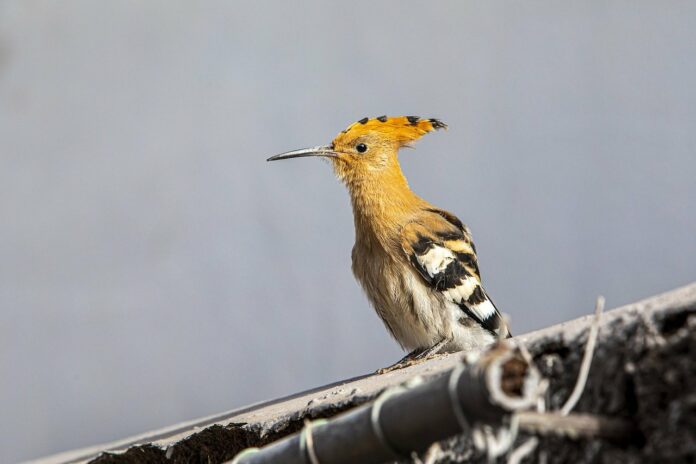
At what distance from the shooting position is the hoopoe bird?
2.12 m

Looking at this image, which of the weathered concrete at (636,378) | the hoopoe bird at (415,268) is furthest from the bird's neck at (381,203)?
the weathered concrete at (636,378)

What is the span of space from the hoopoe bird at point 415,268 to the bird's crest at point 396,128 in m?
0.08

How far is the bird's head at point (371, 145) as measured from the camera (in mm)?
2406

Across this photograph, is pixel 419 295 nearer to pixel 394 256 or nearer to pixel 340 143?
pixel 394 256

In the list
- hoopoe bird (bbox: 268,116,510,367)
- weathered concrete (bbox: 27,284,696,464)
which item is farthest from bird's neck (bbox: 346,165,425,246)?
weathered concrete (bbox: 27,284,696,464)

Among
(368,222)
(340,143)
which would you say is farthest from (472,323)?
(340,143)

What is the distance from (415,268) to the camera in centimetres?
214

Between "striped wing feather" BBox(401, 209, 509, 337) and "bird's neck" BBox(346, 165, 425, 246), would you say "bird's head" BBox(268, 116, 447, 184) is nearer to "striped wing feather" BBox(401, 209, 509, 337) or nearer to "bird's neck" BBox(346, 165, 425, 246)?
"bird's neck" BBox(346, 165, 425, 246)

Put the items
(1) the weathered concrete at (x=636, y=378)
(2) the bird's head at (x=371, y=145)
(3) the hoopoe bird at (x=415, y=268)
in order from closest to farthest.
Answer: (1) the weathered concrete at (x=636, y=378) < (3) the hoopoe bird at (x=415, y=268) < (2) the bird's head at (x=371, y=145)

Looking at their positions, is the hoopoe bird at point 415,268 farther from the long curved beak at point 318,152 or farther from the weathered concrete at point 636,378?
the weathered concrete at point 636,378

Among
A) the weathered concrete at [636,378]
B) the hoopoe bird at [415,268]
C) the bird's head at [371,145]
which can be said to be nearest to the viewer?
the weathered concrete at [636,378]

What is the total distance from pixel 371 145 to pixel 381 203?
0.21m

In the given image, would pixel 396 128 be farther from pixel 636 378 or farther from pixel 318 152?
pixel 636 378

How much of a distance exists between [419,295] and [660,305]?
152 cm
